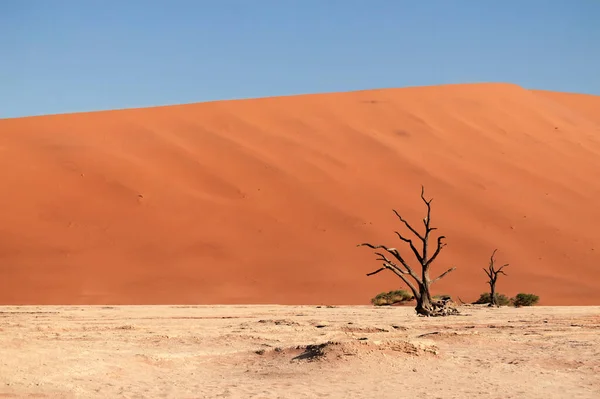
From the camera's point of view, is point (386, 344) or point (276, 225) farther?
point (276, 225)

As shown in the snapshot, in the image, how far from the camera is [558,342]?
10.6 m

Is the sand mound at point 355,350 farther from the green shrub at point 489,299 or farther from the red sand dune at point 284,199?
the red sand dune at point 284,199

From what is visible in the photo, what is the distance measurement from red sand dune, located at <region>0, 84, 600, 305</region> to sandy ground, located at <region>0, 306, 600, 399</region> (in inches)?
383

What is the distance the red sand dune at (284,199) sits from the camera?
23922 millimetres

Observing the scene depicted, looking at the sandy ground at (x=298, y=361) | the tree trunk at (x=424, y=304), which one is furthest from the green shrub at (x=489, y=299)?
the sandy ground at (x=298, y=361)

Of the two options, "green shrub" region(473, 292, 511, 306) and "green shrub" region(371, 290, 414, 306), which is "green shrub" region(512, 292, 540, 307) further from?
"green shrub" region(371, 290, 414, 306)

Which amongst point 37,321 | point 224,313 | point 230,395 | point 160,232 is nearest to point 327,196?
point 160,232

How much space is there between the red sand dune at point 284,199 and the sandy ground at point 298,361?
31.9 ft

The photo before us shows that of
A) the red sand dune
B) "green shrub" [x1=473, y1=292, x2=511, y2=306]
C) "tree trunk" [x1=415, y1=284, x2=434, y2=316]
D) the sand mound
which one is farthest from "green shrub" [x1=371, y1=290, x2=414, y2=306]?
the sand mound

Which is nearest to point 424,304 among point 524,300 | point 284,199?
point 524,300

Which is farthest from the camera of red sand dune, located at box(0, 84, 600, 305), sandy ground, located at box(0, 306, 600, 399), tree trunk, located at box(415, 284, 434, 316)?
red sand dune, located at box(0, 84, 600, 305)

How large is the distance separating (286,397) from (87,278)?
17.1 m

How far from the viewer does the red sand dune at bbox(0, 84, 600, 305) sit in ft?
78.5

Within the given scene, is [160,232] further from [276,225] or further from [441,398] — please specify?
[441,398]
